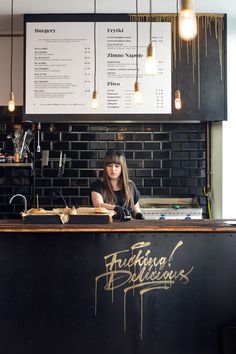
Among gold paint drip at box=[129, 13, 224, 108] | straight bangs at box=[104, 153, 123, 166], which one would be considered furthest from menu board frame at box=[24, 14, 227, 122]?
straight bangs at box=[104, 153, 123, 166]

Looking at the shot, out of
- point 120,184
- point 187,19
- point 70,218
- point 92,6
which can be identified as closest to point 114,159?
point 120,184

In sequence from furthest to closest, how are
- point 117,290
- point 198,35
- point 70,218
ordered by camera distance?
point 198,35 → point 70,218 → point 117,290

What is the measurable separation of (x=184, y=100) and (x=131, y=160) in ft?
2.83

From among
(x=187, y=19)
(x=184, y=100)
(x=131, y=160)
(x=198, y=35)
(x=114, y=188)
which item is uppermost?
(x=198, y=35)

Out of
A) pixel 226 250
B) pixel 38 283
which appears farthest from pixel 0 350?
pixel 226 250

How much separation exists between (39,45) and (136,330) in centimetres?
280

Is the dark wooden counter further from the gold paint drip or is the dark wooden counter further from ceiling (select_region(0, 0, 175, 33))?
ceiling (select_region(0, 0, 175, 33))

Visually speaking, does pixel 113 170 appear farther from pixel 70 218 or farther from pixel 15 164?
pixel 15 164

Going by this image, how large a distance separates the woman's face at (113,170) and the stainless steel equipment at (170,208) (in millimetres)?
777

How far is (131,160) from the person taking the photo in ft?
15.7

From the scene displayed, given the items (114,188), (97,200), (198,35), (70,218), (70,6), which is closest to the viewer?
(70,218)

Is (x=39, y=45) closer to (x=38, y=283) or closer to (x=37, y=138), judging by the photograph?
(x=37, y=138)

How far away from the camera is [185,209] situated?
4445mm

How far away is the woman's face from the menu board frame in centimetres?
71
